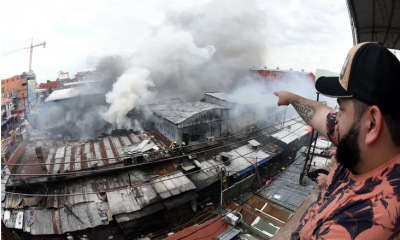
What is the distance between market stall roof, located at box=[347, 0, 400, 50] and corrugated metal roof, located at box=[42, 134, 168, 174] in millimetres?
13683

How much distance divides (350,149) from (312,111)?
34.6 inches

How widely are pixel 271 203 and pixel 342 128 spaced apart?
10743mm

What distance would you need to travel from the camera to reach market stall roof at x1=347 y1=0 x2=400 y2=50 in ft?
29.3

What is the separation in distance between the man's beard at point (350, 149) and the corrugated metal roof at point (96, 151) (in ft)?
42.7

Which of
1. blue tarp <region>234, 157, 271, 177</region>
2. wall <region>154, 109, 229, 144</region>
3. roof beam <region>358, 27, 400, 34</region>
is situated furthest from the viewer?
A: wall <region>154, 109, 229, 144</region>

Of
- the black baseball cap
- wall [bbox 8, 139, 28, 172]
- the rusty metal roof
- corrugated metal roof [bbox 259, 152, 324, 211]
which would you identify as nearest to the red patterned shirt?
the black baseball cap

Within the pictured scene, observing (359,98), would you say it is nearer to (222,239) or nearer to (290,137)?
(222,239)

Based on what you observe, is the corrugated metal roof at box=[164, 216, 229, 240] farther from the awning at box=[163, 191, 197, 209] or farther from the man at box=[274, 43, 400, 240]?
the man at box=[274, 43, 400, 240]

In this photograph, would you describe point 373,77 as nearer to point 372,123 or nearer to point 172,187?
point 372,123

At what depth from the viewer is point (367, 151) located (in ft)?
3.68

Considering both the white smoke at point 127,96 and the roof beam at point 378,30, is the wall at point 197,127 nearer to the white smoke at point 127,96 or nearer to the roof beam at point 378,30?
the white smoke at point 127,96

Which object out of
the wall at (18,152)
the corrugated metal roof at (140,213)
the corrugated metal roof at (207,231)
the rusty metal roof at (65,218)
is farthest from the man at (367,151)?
the wall at (18,152)

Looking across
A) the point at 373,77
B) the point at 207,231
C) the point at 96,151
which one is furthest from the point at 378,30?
Result: the point at 96,151

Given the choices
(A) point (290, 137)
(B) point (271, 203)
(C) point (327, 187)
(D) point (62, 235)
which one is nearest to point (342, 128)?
(C) point (327, 187)
